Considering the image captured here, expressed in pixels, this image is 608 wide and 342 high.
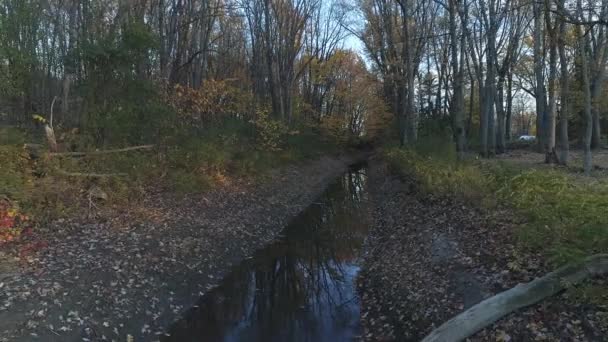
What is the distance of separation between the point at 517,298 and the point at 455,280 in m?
1.78

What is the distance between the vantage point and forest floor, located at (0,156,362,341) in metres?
6.71

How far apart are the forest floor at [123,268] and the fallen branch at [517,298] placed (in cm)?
475

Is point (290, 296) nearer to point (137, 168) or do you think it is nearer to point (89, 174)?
point (89, 174)

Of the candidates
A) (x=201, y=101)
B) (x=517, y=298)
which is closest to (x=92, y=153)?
(x=201, y=101)

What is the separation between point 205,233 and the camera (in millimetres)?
11633

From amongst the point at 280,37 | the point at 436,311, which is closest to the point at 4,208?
the point at 436,311

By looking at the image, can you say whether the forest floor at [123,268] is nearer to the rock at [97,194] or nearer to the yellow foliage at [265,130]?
the rock at [97,194]

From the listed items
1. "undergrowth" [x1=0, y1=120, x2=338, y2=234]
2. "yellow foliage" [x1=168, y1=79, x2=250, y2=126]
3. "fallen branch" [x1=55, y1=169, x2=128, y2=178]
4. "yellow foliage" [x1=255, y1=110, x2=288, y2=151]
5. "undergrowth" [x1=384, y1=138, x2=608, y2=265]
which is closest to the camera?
"undergrowth" [x1=384, y1=138, x2=608, y2=265]

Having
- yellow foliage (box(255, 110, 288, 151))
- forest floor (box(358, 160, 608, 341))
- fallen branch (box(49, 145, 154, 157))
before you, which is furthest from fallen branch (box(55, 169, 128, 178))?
yellow foliage (box(255, 110, 288, 151))

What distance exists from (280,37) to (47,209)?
23460 millimetres

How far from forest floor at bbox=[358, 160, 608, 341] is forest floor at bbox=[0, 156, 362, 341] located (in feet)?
12.2

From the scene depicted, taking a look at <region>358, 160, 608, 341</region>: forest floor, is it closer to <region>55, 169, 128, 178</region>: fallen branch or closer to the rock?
the rock

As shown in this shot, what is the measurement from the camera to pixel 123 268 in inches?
337

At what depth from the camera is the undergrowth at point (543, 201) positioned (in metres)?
6.44
